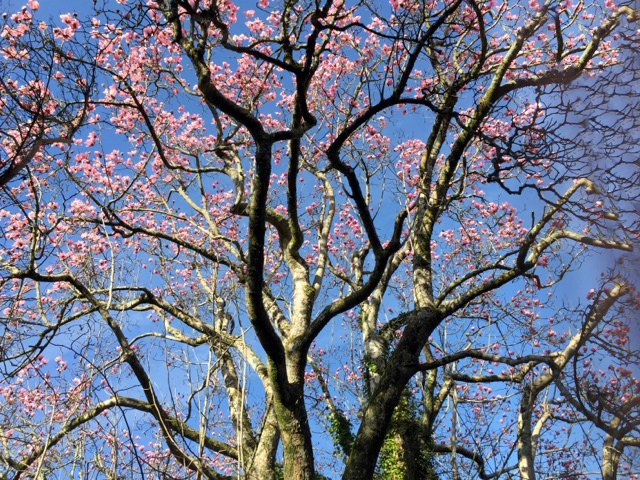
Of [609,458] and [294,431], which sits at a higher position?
[294,431]

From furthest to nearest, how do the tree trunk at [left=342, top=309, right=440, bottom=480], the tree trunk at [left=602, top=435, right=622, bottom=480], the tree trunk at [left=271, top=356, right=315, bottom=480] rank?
the tree trunk at [left=271, top=356, right=315, bottom=480] < the tree trunk at [left=342, top=309, right=440, bottom=480] < the tree trunk at [left=602, top=435, right=622, bottom=480]

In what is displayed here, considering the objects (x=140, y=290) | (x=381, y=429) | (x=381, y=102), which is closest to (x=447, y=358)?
(x=381, y=429)

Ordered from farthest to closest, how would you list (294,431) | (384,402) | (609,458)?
(294,431) → (384,402) → (609,458)

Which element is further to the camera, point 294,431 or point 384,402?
point 294,431

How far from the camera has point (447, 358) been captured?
4207mm

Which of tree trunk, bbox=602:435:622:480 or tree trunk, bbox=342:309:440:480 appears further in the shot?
tree trunk, bbox=342:309:440:480


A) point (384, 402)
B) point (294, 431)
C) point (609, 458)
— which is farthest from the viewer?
point (294, 431)

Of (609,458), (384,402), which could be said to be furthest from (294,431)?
(609,458)

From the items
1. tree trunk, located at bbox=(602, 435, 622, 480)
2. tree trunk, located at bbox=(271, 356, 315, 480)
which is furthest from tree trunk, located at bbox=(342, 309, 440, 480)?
tree trunk, located at bbox=(602, 435, 622, 480)

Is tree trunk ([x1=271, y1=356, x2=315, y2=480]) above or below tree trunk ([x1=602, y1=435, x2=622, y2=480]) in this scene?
above

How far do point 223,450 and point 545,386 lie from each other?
3416 mm

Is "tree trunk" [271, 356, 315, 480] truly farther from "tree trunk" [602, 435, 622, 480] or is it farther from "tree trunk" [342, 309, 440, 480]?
"tree trunk" [602, 435, 622, 480]

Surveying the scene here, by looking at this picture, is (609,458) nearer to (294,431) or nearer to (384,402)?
(384,402)

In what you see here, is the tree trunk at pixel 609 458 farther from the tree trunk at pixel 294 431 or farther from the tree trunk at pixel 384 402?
the tree trunk at pixel 294 431
